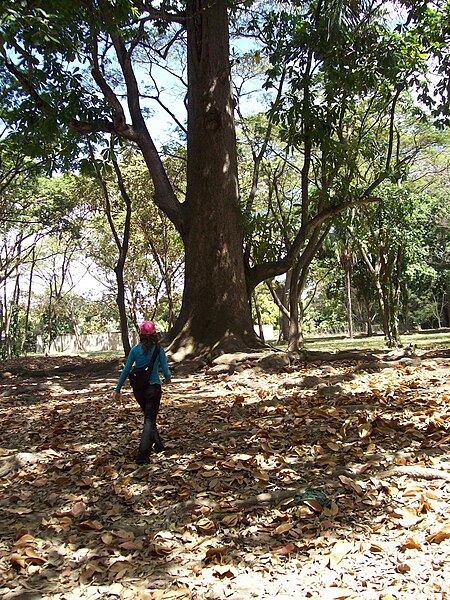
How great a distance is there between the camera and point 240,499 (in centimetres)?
423

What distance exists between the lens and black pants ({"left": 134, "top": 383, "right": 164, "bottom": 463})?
5090 mm

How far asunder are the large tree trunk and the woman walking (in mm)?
5041

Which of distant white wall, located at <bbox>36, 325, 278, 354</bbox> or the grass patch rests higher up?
distant white wall, located at <bbox>36, 325, 278, 354</bbox>

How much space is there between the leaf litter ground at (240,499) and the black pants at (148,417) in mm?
160

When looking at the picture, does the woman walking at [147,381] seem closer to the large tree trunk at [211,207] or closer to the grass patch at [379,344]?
the large tree trunk at [211,207]

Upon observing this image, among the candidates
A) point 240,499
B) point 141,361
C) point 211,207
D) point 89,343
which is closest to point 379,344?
point 211,207

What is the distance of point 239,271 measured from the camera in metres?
11.1

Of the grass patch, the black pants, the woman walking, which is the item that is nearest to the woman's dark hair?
the woman walking

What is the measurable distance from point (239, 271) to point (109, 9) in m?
5.18

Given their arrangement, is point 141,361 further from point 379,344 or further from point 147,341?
point 379,344

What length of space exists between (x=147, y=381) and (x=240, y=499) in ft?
4.92

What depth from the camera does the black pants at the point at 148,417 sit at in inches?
200

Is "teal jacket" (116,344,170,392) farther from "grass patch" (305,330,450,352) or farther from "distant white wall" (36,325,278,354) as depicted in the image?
"distant white wall" (36,325,278,354)

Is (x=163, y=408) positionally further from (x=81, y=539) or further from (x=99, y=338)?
(x=99, y=338)
